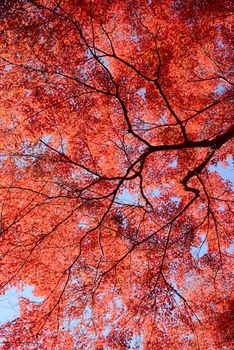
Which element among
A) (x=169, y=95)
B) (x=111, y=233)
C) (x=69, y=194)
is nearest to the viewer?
(x=69, y=194)

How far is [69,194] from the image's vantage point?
8.69 m

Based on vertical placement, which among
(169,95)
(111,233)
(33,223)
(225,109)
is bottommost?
(111,233)

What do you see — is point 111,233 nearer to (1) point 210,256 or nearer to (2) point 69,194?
(2) point 69,194

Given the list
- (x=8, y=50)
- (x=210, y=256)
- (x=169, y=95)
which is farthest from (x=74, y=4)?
(x=210, y=256)

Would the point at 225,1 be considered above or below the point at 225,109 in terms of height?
above

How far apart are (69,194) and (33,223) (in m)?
2.36

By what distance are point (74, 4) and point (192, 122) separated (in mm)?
6959

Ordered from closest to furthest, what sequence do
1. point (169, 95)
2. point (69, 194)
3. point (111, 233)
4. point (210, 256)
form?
1. point (69, 194)
2. point (111, 233)
3. point (210, 256)
4. point (169, 95)

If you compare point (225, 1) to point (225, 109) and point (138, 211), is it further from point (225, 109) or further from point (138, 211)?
point (138, 211)

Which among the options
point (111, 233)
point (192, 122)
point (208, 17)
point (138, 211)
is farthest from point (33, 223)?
point (208, 17)

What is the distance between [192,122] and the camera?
13219 millimetres

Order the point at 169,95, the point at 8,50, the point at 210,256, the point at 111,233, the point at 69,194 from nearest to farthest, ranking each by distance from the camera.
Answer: the point at 69,194
the point at 8,50
the point at 111,233
the point at 210,256
the point at 169,95

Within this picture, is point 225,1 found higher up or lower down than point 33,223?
higher up

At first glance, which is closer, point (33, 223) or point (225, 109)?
point (33, 223)
